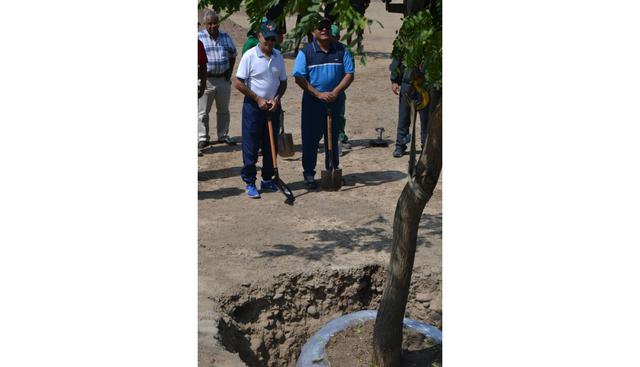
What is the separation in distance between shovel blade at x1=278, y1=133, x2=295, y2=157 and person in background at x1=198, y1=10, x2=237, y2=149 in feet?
3.04

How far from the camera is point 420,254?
21.7 feet

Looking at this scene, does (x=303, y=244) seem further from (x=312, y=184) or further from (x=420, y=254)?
(x=312, y=184)

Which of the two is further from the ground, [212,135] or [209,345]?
[212,135]

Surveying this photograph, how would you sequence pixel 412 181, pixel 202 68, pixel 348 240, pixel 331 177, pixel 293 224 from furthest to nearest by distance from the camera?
pixel 202 68 → pixel 331 177 → pixel 293 224 → pixel 348 240 → pixel 412 181

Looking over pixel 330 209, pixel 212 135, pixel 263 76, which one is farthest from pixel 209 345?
pixel 212 135

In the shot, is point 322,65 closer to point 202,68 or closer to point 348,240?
point 202,68

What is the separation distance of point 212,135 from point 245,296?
484 cm

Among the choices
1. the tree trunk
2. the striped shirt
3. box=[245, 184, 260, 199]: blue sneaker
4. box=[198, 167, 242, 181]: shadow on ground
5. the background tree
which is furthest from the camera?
the striped shirt

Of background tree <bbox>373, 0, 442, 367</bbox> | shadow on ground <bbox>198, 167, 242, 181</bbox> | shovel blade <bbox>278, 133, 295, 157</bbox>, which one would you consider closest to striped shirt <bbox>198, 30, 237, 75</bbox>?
shovel blade <bbox>278, 133, 295, 157</bbox>

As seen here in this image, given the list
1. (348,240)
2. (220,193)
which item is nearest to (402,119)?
(220,193)

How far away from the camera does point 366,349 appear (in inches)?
207

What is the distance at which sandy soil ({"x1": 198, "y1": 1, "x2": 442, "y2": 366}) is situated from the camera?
6.21 meters

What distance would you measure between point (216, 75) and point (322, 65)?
1.86 metres

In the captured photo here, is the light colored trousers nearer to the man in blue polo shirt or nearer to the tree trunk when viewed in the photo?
the man in blue polo shirt
